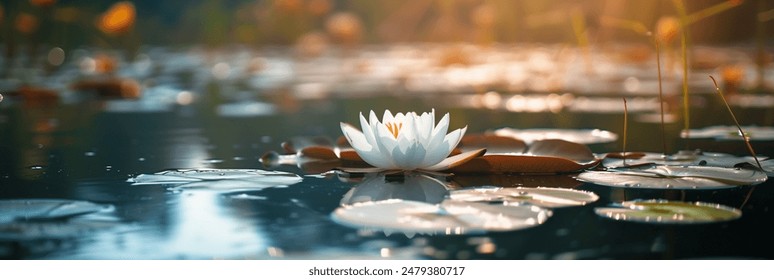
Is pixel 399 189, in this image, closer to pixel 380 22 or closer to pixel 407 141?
pixel 407 141

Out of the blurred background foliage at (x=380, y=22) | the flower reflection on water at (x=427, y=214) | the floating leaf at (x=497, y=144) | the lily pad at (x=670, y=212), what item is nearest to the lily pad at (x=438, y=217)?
the flower reflection on water at (x=427, y=214)

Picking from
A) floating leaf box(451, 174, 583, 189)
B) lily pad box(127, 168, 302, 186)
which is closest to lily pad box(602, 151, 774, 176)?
floating leaf box(451, 174, 583, 189)

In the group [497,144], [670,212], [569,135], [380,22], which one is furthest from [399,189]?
[380,22]

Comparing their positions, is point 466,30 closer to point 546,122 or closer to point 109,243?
point 546,122

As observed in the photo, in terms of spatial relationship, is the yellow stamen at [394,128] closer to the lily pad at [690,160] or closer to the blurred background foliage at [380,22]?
the lily pad at [690,160]

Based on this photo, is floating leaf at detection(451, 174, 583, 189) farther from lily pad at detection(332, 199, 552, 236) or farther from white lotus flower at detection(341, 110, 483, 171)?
lily pad at detection(332, 199, 552, 236)
